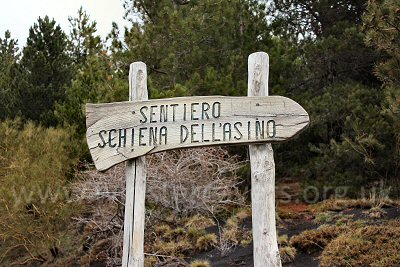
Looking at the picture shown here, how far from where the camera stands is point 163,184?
1112 centimetres

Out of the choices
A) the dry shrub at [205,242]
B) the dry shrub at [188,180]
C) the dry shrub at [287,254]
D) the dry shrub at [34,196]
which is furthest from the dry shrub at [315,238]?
the dry shrub at [34,196]

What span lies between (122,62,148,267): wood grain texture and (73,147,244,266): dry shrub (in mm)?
4807

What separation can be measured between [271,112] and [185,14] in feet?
38.3

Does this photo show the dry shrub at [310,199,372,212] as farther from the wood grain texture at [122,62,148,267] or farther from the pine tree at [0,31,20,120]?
the pine tree at [0,31,20,120]

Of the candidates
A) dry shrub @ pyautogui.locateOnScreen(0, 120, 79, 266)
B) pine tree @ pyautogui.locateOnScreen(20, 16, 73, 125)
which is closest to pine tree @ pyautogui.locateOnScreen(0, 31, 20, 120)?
pine tree @ pyautogui.locateOnScreen(20, 16, 73, 125)

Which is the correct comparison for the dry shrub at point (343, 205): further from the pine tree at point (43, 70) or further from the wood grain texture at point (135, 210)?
the pine tree at point (43, 70)

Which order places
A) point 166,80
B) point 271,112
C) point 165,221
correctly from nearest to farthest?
point 271,112 < point 165,221 < point 166,80

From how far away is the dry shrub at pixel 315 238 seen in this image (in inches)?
367

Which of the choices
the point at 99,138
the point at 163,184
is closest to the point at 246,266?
the point at 163,184

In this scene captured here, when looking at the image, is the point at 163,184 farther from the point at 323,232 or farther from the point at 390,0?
the point at 390,0


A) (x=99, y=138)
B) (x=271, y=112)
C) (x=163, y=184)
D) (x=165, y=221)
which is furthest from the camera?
(x=165, y=221)

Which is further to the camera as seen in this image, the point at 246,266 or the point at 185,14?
the point at 185,14

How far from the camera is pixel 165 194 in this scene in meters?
11.5

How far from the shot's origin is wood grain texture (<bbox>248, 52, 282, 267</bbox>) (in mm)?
5035
